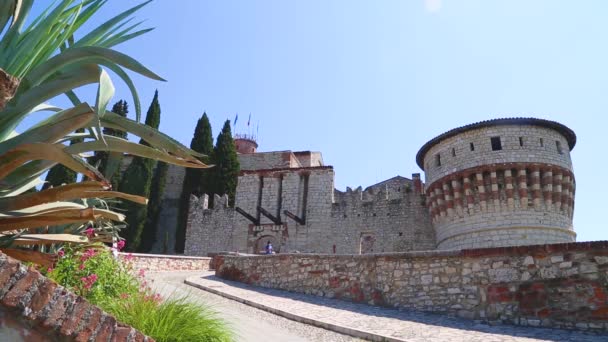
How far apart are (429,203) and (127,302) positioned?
15.7 m

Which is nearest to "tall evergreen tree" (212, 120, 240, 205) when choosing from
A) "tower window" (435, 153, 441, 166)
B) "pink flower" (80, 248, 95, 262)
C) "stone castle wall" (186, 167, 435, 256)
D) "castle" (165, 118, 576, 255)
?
"castle" (165, 118, 576, 255)

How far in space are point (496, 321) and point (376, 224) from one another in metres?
14.7

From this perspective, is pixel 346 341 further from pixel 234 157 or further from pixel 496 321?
pixel 234 157

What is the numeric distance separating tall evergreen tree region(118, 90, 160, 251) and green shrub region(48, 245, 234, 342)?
2139cm

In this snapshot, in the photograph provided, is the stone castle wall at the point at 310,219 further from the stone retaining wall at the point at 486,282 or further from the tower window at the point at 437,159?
the stone retaining wall at the point at 486,282

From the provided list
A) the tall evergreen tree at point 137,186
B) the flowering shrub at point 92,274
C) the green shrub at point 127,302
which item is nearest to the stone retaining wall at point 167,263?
the flowering shrub at point 92,274

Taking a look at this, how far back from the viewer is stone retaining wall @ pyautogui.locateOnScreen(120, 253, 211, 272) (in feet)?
50.1

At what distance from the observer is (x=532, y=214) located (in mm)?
16203

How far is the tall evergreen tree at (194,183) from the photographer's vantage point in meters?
28.5

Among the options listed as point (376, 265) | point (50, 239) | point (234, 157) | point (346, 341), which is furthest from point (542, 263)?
point (234, 157)

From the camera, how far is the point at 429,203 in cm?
1911

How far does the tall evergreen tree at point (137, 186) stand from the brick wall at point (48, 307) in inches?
1007

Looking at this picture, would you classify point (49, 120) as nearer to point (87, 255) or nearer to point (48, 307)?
point (48, 307)

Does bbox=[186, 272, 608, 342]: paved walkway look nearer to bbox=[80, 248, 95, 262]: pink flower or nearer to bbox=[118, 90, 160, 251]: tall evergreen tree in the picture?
bbox=[80, 248, 95, 262]: pink flower
